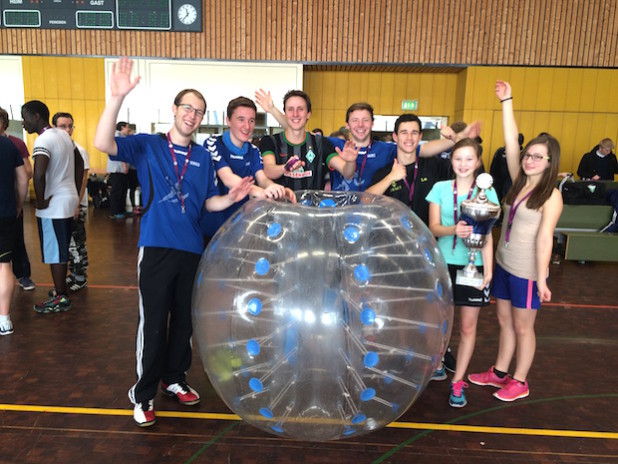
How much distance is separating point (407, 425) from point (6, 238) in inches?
122

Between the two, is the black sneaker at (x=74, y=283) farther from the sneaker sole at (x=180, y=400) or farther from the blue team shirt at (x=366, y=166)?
the blue team shirt at (x=366, y=166)

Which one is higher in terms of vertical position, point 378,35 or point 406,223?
point 378,35

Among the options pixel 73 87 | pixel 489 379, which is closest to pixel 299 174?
pixel 489 379

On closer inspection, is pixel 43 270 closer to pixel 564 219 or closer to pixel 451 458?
pixel 451 458

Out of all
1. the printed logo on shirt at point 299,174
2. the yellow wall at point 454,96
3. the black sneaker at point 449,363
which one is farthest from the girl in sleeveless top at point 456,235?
the yellow wall at point 454,96

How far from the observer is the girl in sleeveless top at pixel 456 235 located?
2.70 meters

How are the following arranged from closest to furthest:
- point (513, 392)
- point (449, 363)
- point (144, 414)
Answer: point (144, 414) → point (513, 392) → point (449, 363)

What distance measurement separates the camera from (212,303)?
1.83 meters

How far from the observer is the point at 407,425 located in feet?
8.90

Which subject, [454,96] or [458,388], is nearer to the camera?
[458,388]

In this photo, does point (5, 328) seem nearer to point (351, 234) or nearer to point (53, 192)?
point (53, 192)

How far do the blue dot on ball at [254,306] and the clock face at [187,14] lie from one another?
9.41 metres

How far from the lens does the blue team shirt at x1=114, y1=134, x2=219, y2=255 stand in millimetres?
2453

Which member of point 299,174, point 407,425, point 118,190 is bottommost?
point 407,425
